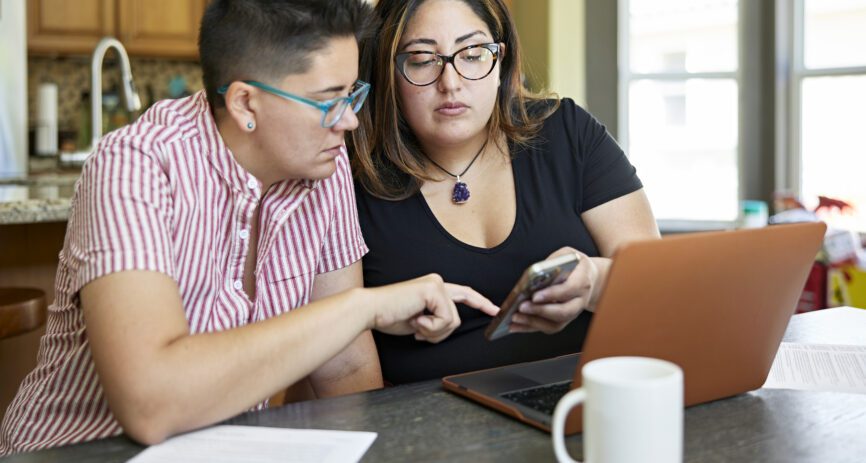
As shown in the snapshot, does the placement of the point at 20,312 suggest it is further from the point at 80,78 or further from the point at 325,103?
the point at 80,78

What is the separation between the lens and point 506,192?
170 centimetres

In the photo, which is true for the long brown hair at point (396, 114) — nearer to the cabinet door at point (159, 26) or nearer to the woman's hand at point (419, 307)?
the woman's hand at point (419, 307)

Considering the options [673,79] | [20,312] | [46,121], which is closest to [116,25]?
[46,121]

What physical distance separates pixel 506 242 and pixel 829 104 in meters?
2.89

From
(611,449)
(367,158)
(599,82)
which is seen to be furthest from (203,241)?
(599,82)

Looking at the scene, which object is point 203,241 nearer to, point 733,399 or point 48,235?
point 733,399

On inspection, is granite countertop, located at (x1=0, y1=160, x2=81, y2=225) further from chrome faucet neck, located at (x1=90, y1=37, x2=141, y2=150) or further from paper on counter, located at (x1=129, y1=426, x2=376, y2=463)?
paper on counter, located at (x1=129, y1=426, x2=376, y2=463)

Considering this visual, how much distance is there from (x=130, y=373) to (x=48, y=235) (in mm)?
2017

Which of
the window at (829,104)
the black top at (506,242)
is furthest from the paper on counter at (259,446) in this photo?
the window at (829,104)

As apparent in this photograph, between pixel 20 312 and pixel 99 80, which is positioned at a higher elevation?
pixel 99 80

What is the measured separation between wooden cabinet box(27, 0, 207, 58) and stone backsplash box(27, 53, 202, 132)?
0.20 metres

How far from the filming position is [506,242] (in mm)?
1621

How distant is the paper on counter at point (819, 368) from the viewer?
3.93 feet

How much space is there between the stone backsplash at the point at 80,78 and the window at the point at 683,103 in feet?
Answer: 7.57
